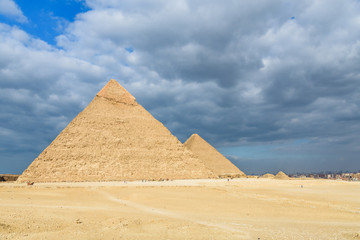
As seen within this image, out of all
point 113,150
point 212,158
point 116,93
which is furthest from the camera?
point 212,158

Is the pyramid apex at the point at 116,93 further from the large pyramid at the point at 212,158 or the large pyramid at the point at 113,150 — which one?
the large pyramid at the point at 212,158

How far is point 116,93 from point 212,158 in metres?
32.3

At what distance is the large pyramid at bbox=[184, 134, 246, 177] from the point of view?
7647 centimetres

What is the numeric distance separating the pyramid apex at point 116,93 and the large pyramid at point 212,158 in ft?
78.8

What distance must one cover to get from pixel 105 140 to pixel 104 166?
634 cm

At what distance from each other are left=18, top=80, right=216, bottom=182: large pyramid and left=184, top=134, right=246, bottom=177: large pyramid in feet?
64.9

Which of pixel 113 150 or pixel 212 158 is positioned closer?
pixel 113 150

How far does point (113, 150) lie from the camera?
50.3m

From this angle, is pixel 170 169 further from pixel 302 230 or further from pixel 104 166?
pixel 302 230

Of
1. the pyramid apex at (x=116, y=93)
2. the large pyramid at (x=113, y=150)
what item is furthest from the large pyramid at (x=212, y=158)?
the pyramid apex at (x=116, y=93)

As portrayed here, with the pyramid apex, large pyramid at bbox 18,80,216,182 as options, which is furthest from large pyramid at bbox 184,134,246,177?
the pyramid apex

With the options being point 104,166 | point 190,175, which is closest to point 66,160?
point 104,166

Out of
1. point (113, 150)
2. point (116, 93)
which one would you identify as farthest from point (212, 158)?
point (113, 150)

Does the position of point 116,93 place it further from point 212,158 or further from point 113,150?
point 212,158
